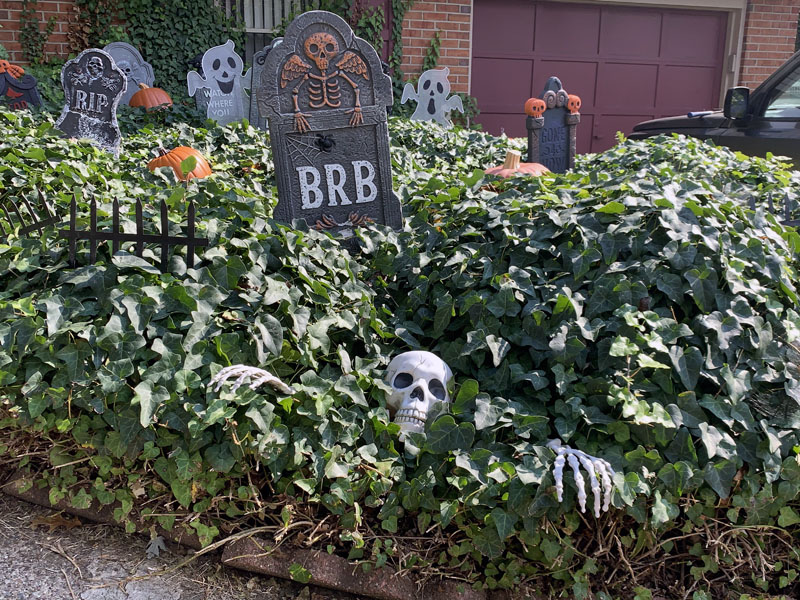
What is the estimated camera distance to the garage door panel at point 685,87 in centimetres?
952

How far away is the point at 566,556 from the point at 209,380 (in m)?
1.19

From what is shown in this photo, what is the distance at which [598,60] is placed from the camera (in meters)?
9.20

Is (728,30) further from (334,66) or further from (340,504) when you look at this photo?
(340,504)

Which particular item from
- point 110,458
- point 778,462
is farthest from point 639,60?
point 110,458

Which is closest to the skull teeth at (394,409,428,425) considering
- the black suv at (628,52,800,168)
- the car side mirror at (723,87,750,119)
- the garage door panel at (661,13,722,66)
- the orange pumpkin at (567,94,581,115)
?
the orange pumpkin at (567,94,581,115)

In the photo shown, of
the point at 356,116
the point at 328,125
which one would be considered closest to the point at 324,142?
the point at 328,125

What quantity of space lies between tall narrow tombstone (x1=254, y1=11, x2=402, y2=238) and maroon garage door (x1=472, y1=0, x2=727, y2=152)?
5.87 m

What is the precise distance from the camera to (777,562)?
6.63ft

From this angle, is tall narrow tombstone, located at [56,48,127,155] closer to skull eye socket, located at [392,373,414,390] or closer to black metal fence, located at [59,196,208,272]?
black metal fence, located at [59,196,208,272]

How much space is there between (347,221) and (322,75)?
27.8 inches

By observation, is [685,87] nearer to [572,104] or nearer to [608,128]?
[608,128]

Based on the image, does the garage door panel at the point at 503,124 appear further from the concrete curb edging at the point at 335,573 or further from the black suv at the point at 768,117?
the concrete curb edging at the point at 335,573

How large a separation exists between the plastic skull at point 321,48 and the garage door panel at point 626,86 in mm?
7002

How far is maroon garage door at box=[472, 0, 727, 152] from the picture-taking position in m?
8.83
